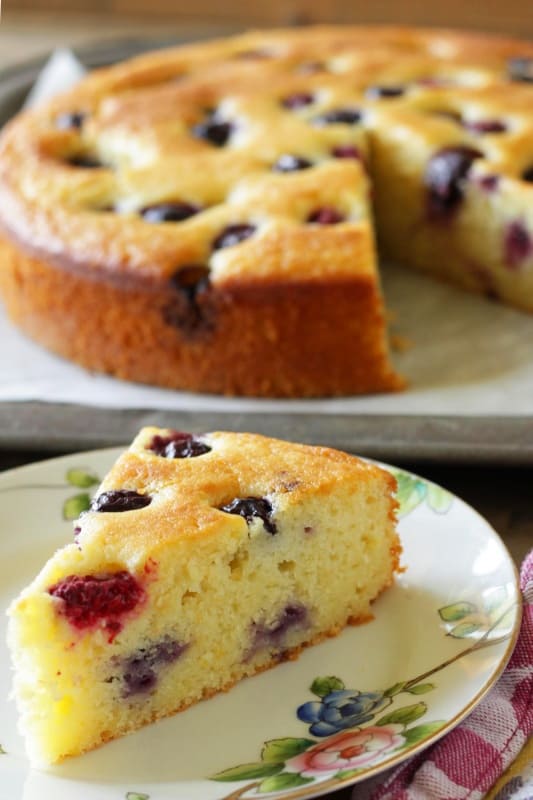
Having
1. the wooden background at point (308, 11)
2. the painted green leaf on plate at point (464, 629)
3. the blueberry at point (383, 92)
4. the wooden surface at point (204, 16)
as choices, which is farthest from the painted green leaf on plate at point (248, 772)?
the wooden background at point (308, 11)

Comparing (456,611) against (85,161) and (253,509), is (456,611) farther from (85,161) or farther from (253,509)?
(85,161)

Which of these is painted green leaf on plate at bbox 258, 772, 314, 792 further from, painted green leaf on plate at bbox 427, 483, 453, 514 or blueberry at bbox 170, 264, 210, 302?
blueberry at bbox 170, 264, 210, 302

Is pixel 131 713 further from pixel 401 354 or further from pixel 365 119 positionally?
pixel 365 119

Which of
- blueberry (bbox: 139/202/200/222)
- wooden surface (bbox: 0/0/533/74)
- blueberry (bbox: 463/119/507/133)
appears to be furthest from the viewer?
wooden surface (bbox: 0/0/533/74)

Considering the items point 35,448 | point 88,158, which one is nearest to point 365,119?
point 88,158

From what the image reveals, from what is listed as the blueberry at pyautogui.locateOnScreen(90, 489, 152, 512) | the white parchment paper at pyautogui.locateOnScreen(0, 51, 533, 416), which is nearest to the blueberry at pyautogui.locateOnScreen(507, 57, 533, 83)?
the white parchment paper at pyautogui.locateOnScreen(0, 51, 533, 416)

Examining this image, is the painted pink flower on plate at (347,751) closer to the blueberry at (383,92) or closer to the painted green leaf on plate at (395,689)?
the painted green leaf on plate at (395,689)
